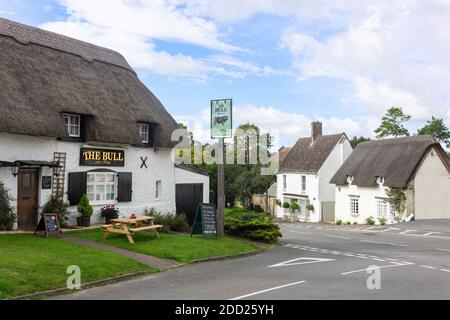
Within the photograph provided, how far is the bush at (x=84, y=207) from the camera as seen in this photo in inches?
849

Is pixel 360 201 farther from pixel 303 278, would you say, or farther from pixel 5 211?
pixel 5 211

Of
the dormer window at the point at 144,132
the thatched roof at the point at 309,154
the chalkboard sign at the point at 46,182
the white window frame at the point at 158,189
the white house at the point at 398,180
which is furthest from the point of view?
the thatched roof at the point at 309,154

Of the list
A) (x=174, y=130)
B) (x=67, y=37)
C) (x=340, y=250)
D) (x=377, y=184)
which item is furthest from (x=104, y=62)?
(x=377, y=184)

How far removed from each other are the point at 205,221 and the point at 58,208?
631 centimetres

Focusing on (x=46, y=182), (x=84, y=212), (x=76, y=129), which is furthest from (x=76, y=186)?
(x=76, y=129)

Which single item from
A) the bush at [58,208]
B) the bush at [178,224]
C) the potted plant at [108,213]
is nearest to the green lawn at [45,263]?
the bush at [58,208]

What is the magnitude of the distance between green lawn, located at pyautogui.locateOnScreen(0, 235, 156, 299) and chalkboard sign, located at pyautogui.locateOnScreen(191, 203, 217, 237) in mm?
6237

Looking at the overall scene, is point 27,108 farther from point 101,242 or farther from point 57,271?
point 57,271

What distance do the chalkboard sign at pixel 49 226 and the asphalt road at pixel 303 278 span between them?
19.0 ft

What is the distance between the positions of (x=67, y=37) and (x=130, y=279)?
16912 mm

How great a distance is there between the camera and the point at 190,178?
29078 mm

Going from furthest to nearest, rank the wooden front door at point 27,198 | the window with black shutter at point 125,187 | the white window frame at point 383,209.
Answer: the white window frame at point 383,209
the window with black shutter at point 125,187
the wooden front door at point 27,198

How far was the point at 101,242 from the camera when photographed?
18.2 metres

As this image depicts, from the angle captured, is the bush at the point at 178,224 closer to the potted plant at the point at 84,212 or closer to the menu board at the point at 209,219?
the menu board at the point at 209,219
